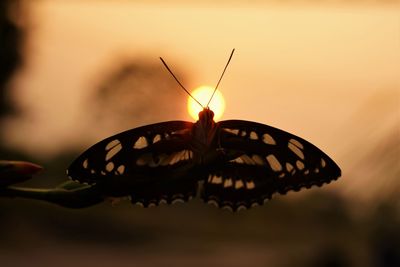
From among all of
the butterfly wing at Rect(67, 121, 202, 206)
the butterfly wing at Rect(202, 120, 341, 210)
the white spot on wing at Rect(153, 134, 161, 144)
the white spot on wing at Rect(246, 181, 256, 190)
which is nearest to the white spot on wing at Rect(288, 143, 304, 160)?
the butterfly wing at Rect(202, 120, 341, 210)

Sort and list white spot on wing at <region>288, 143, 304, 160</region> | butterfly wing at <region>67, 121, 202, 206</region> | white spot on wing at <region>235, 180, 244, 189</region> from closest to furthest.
→ butterfly wing at <region>67, 121, 202, 206</region>
white spot on wing at <region>235, 180, 244, 189</region>
white spot on wing at <region>288, 143, 304, 160</region>

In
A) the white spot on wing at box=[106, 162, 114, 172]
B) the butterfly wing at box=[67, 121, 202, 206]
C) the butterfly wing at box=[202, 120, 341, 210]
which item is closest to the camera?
the butterfly wing at box=[67, 121, 202, 206]

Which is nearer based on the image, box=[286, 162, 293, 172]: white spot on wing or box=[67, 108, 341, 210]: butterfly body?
box=[67, 108, 341, 210]: butterfly body

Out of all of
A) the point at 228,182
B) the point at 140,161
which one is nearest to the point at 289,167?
the point at 228,182

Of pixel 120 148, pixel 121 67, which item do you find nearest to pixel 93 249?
pixel 121 67

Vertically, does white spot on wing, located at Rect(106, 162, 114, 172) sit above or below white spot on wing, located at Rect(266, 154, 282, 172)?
below

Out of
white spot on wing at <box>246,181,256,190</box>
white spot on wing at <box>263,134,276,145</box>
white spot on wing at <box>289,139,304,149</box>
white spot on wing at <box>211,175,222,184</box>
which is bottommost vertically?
white spot on wing at <box>246,181,256,190</box>

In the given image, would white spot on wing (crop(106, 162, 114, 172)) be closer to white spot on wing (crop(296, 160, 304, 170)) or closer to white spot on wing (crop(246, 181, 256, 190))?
white spot on wing (crop(246, 181, 256, 190))

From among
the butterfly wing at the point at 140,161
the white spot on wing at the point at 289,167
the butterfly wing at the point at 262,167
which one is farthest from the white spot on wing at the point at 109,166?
the white spot on wing at the point at 289,167
